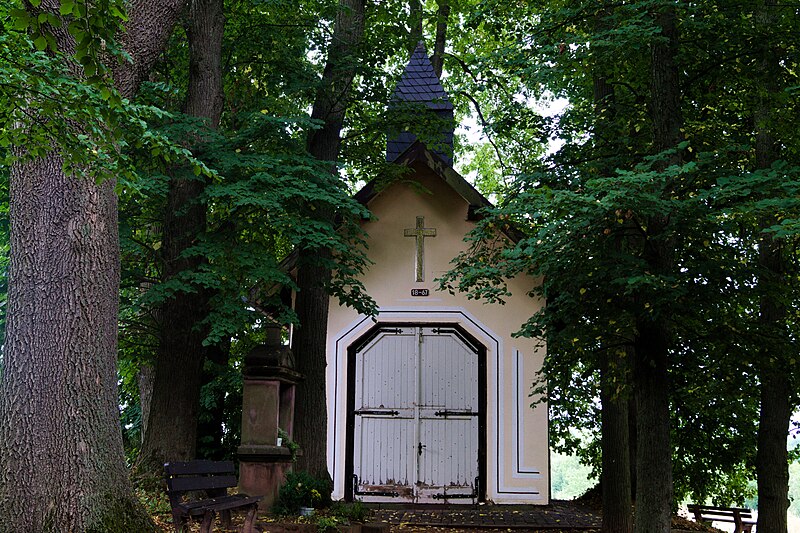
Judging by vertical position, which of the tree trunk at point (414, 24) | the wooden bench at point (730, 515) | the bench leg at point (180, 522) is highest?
the tree trunk at point (414, 24)

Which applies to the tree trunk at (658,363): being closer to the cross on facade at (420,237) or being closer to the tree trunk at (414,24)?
the tree trunk at (414,24)

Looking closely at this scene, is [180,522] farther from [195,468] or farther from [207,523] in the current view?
[195,468]

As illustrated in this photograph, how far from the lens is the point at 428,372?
40.5 feet

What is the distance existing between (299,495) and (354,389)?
10.6 feet

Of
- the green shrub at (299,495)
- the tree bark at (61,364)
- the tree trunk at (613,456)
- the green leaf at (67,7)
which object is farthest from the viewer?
the tree trunk at (613,456)

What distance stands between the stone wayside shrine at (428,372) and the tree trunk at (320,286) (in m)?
1.05

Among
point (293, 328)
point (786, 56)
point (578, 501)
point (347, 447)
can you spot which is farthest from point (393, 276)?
point (786, 56)

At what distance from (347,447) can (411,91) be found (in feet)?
23.8

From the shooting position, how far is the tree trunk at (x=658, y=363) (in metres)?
7.37

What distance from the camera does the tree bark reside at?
19.4 ft

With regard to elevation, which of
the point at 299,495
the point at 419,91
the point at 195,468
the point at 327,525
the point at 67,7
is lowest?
the point at 327,525

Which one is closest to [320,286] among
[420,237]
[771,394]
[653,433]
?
[420,237]


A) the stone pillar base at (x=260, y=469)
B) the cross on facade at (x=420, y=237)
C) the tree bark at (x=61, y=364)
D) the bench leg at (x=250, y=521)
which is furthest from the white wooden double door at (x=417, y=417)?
the tree bark at (x=61, y=364)

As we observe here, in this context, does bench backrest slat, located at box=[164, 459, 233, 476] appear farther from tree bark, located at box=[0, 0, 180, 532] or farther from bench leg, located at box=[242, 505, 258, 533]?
bench leg, located at box=[242, 505, 258, 533]
